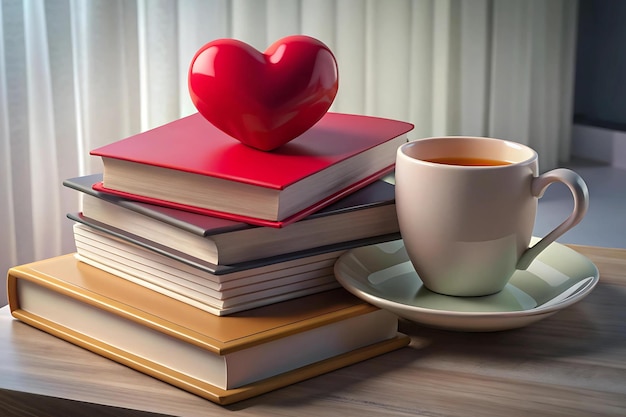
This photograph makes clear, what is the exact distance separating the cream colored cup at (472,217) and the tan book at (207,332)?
54 millimetres

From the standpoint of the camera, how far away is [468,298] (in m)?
0.54

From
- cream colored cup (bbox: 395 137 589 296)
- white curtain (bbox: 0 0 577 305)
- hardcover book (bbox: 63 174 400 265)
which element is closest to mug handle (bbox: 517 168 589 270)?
cream colored cup (bbox: 395 137 589 296)

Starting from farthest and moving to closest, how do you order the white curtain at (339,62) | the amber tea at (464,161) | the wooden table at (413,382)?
the white curtain at (339,62) → the amber tea at (464,161) → the wooden table at (413,382)

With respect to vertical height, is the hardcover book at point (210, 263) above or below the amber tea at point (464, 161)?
below

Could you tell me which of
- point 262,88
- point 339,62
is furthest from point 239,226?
point 339,62

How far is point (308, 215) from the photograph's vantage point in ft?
1.71

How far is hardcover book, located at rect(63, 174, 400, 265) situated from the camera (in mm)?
495

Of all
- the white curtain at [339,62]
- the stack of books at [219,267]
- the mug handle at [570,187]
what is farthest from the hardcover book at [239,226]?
the white curtain at [339,62]

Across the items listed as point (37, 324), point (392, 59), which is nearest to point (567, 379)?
point (37, 324)

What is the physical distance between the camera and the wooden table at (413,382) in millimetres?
441

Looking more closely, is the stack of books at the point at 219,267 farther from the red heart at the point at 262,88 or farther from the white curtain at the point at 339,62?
the white curtain at the point at 339,62

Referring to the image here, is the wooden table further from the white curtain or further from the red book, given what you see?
the white curtain

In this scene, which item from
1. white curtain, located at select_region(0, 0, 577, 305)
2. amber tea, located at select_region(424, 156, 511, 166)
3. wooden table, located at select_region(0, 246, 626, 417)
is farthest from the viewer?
white curtain, located at select_region(0, 0, 577, 305)

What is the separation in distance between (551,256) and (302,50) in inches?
9.9
